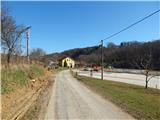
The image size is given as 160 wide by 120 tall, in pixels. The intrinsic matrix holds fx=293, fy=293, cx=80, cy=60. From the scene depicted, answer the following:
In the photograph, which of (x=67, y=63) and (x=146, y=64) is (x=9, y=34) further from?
(x=67, y=63)

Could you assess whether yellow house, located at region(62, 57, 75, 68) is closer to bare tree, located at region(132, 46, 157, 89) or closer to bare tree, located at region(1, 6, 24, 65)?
bare tree, located at region(132, 46, 157, 89)

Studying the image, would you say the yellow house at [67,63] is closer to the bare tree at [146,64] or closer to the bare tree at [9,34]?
the bare tree at [146,64]

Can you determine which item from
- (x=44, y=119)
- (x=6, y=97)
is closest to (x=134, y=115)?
(x=44, y=119)

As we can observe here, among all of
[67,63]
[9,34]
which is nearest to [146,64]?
[9,34]

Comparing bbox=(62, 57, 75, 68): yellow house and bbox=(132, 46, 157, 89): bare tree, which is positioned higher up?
bbox=(62, 57, 75, 68): yellow house

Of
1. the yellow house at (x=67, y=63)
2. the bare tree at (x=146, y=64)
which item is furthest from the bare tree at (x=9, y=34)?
the yellow house at (x=67, y=63)

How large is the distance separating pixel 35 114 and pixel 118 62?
437 feet

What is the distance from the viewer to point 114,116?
39.5ft

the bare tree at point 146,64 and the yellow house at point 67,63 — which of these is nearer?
the bare tree at point 146,64

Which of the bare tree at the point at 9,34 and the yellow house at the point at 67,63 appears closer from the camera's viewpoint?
the bare tree at the point at 9,34

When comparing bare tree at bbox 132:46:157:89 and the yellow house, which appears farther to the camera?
the yellow house

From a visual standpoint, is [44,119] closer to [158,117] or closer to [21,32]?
[158,117]

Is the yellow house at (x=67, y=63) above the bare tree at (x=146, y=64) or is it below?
above

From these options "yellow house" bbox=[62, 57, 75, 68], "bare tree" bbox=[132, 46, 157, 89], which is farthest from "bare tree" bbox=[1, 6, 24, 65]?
"yellow house" bbox=[62, 57, 75, 68]
